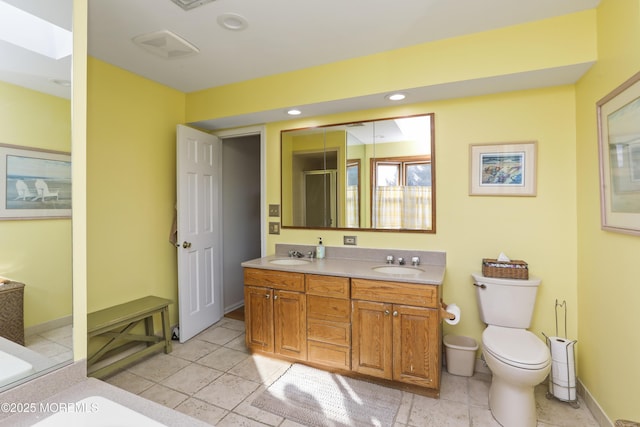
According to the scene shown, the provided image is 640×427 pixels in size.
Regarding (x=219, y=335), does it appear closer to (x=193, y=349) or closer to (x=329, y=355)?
(x=193, y=349)

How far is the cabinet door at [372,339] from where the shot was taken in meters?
2.16

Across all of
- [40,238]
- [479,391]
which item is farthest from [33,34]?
[479,391]

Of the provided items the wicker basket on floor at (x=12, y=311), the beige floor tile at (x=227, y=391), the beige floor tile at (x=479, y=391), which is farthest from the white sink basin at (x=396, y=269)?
the wicker basket on floor at (x=12, y=311)

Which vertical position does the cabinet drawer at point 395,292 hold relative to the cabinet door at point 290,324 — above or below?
above

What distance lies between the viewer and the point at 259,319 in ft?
8.60

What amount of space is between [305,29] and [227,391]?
258 centimetres

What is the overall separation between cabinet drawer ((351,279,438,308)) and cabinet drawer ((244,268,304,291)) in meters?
0.45

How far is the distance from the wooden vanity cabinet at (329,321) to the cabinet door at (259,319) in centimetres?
37

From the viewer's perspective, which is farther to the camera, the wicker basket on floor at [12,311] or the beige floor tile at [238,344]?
the beige floor tile at [238,344]

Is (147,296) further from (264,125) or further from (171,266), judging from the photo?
(264,125)

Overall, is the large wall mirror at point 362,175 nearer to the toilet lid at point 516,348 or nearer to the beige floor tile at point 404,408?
the toilet lid at point 516,348

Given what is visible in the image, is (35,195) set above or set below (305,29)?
below

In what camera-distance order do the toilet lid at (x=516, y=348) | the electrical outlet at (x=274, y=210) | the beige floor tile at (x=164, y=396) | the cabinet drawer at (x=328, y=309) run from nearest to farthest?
the toilet lid at (x=516, y=348), the beige floor tile at (x=164, y=396), the cabinet drawer at (x=328, y=309), the electrical outlet at (x=274, y=210)

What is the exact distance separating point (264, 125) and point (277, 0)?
1.50m
